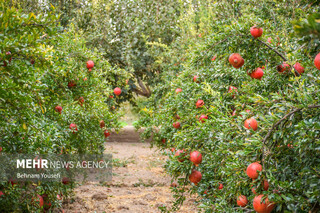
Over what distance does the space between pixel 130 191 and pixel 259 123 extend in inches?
223

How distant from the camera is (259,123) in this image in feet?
7.96

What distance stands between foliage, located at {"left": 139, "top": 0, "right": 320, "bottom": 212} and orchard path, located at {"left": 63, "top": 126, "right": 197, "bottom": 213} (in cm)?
162

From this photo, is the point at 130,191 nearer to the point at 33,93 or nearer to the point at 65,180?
the point at 65,180

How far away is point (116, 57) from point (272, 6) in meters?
6.93

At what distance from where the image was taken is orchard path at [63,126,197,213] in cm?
626

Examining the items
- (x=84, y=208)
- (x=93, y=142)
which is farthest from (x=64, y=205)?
(x=93, y=142)

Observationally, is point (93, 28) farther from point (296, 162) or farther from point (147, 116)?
point (296, 162)

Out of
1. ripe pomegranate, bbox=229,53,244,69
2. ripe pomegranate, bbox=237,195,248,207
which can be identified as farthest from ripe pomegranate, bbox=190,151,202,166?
ripe pomegranate, bbox=229,53,244,69

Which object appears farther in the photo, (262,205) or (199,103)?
(199,103)

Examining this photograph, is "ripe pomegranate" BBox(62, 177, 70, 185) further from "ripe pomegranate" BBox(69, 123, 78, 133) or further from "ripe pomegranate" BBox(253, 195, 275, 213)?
"ripe pomegranate" BBox(253, 195, 275, 213)

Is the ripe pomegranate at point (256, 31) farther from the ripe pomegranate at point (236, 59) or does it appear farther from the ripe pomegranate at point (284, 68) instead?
the ripe pomegranate at point (284, 68)

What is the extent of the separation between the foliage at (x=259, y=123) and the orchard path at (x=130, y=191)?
63.6 inches

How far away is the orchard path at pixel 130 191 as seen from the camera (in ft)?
20.5

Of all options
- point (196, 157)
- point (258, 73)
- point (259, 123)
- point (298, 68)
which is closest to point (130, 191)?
point (196, 157)
